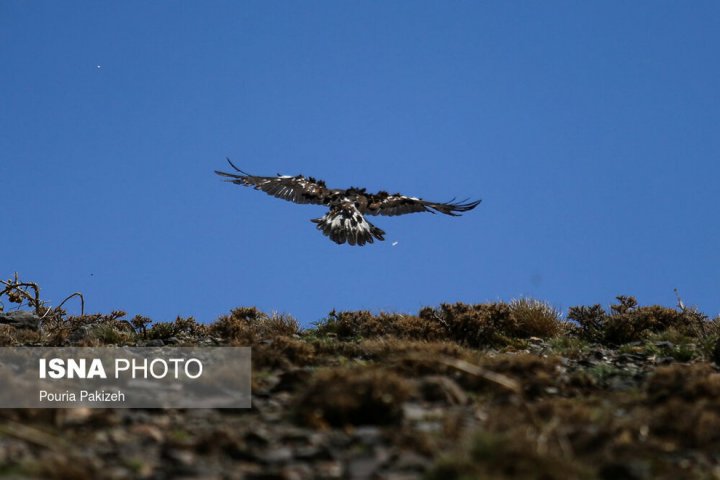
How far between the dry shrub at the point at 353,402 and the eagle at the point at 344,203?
39.3ft

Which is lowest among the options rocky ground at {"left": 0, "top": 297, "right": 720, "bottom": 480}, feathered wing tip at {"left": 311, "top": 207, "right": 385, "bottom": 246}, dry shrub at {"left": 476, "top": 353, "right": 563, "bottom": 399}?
rocky ground at {"left": 0, "top": 297, "right": 720, "bottom": 480}

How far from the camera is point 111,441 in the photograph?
259 inches

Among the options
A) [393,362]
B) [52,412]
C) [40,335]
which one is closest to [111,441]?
[52,412]

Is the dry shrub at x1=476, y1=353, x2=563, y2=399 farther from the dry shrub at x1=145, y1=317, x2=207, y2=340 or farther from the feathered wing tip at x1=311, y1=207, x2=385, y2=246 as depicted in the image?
the feathered wing tip at x1=311, y1=207, x2=385, y2=246

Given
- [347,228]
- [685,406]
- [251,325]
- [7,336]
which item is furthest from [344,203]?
[685,406]

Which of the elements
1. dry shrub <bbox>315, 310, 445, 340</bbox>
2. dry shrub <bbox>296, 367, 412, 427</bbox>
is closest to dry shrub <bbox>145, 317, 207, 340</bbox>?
dry shrub <bbox>315, 310, 445, 340</bbox>

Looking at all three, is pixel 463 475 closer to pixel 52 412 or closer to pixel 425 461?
pixel 425 461

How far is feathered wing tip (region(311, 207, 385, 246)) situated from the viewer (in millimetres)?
19516

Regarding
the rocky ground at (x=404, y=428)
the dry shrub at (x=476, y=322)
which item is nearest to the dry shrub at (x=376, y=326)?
the dry shrub at (x=476, y=322)

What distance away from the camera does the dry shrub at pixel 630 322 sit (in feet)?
53.8

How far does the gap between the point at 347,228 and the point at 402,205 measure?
328 centimetres

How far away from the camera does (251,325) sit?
16.7m

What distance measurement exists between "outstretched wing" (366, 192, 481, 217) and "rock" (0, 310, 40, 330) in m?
9.04

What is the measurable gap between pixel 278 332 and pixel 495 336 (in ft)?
14.2
